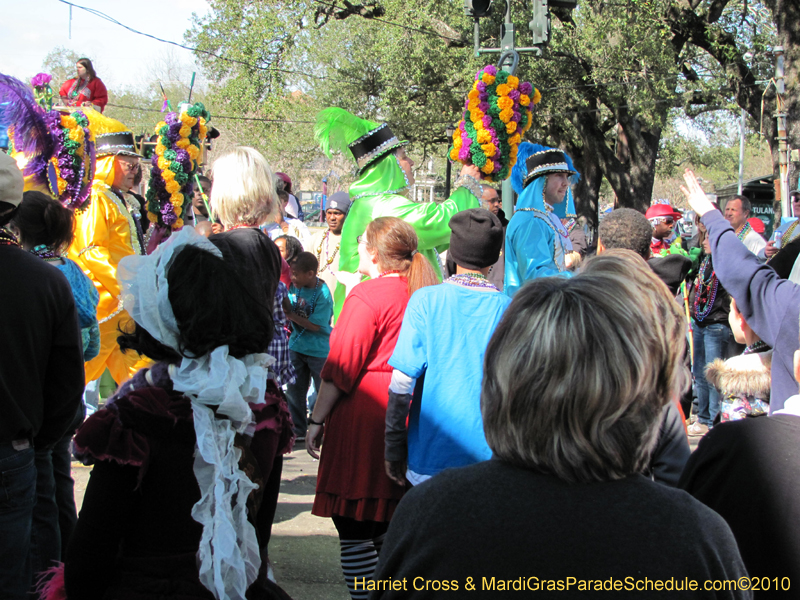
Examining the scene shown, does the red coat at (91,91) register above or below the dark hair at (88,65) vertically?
below

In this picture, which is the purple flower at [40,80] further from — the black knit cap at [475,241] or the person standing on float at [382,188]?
the black knit cap at [475,241]

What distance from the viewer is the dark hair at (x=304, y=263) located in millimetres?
5734

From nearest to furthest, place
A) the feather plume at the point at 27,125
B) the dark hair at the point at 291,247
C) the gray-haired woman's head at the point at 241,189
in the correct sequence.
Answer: the gray-haired woman's head at the point at 241,189 → the feather plume at the point at 27,125 → the dark hair at the point at 291,247

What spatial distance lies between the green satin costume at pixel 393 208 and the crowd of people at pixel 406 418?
1.2 inches

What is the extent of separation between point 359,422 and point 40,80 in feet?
11.0

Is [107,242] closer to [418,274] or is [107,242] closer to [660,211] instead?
[418,274]

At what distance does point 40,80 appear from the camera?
4512 millimetres

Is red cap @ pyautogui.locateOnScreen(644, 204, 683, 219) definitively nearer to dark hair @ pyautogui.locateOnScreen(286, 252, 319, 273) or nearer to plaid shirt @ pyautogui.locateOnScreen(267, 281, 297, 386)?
dark hair @ pyautogui.locateOnScreen(286, 252, 319, 273)

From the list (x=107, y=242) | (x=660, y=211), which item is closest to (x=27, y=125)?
(x=107, y=242)

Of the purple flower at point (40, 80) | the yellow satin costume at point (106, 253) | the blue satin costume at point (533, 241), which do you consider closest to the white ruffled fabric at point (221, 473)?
the blue satin costume at point (533, 241)

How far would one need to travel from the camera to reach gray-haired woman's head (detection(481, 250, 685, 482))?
1187 millimetres

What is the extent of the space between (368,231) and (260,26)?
16.4 meters

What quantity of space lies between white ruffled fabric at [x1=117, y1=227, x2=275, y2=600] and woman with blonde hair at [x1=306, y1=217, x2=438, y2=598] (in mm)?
1145

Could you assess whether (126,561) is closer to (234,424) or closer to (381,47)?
(234,424)
